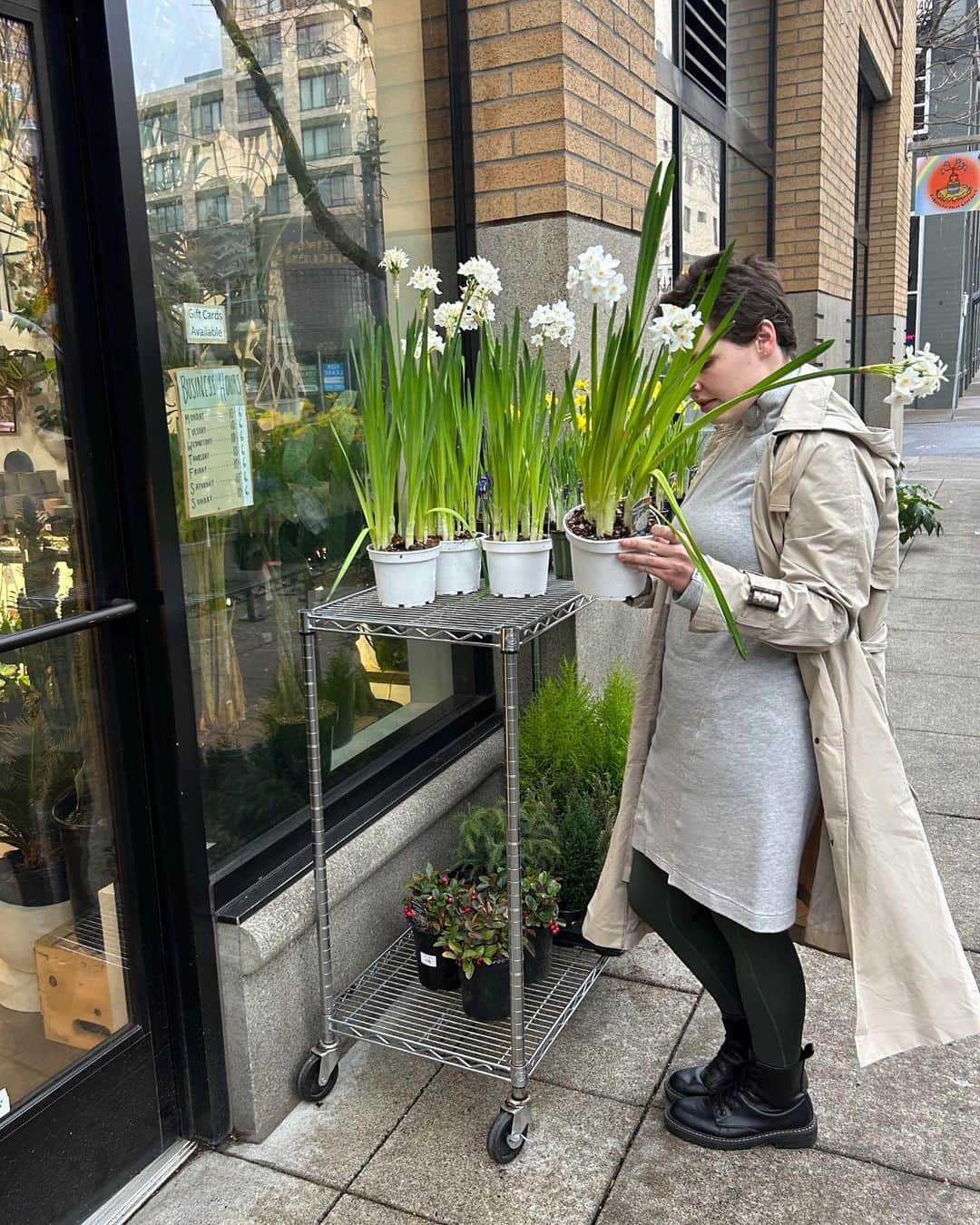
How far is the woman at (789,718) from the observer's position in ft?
6.86

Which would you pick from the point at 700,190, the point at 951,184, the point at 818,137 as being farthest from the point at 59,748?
the point at 951,184

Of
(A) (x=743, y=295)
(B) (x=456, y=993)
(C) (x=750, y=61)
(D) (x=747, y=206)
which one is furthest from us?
(D) (x=747, y=206)

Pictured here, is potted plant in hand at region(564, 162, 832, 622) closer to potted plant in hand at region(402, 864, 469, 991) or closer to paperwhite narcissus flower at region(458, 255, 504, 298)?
paperwhite narcissus flower at region(458, 255, 504, 298)

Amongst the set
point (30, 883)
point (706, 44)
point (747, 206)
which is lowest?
point (30, 883)

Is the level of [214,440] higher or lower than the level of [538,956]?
higher

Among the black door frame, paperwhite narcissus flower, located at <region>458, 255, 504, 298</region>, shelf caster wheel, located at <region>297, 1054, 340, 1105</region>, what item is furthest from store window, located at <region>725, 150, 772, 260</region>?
shelf caster wheel, located at <region>297, 1054, 340, 1105</region>

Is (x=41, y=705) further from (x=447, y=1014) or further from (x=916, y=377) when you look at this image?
(x=916, y=377)

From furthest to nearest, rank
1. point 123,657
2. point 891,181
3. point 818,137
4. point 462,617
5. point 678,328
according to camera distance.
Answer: point 891,181
point 818,137
point 462,617
point 123,657
point 678,328

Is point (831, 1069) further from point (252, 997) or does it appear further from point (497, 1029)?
point (252, 997)

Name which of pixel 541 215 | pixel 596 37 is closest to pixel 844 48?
pixel 596 37

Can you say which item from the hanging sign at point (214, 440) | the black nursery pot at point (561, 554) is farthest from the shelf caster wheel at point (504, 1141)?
the hanging sign at point (214, 440)

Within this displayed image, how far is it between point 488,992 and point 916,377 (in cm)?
178

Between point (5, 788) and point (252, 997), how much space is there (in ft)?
2.62

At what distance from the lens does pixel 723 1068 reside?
2.60 metres
